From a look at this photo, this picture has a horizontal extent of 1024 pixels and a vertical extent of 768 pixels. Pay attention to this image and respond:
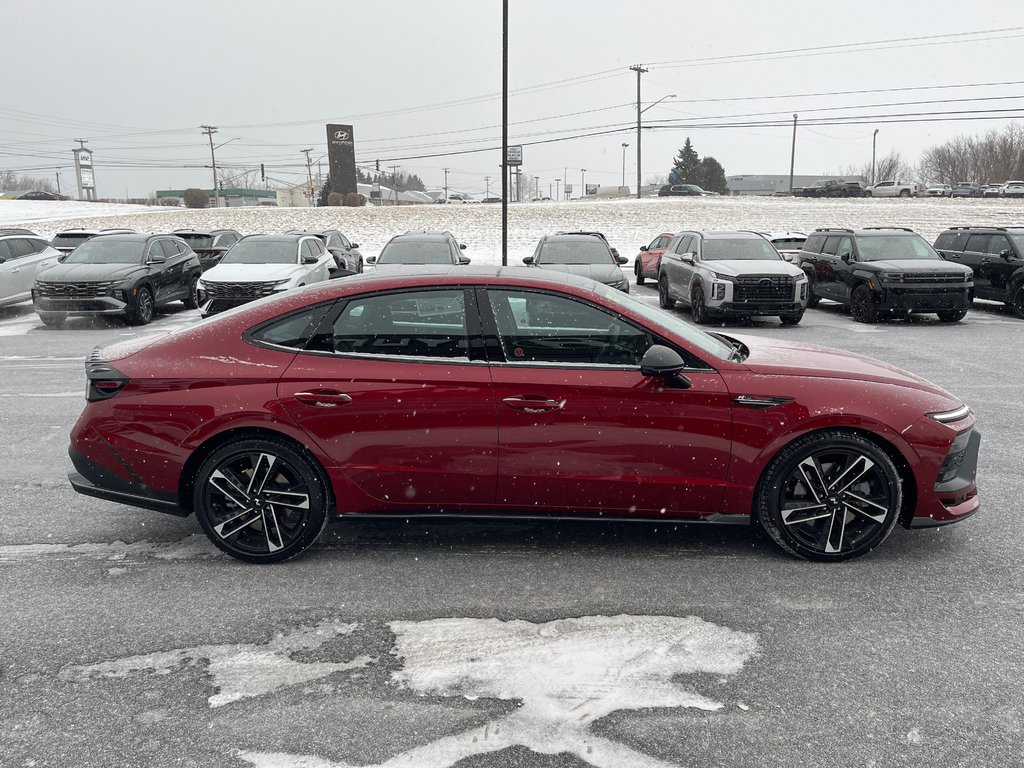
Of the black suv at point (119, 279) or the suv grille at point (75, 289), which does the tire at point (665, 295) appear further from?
the suv grille at point (75, 289)

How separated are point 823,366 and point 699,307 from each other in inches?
417

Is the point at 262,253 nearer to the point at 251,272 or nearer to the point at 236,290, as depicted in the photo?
the point at 251,272

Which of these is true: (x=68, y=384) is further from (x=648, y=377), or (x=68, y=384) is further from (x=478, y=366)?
(x=648, y=377)

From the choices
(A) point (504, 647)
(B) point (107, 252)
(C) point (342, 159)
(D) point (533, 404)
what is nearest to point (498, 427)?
(D) point (533, 404)

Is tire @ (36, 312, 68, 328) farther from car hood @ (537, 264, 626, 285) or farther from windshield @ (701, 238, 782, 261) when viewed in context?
windshield @ (701, 238, 782, 261)

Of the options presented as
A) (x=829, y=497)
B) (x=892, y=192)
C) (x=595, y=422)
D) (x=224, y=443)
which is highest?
(x=892, y=192)

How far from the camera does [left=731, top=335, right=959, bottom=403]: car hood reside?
13.9ft

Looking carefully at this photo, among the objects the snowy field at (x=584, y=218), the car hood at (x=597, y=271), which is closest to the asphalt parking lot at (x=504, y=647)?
the car hood at (x=597, y=271)

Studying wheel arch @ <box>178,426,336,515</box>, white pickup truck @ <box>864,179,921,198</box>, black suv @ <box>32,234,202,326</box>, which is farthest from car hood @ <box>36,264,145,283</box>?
white pickup truck @ <box>864,179,921,198</box>

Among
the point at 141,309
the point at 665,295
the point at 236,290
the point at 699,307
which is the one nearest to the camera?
the point at 236,290

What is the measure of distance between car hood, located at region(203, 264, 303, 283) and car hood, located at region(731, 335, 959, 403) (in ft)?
36.1

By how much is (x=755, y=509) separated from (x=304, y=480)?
2357mm

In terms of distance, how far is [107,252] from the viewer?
16.0 meters

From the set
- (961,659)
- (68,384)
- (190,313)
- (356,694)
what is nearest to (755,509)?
(961,659)
